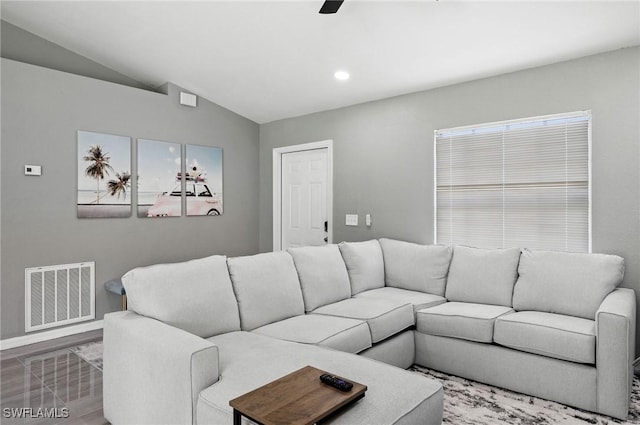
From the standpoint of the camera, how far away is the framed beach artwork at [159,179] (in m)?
4.48

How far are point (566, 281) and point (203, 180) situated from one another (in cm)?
400

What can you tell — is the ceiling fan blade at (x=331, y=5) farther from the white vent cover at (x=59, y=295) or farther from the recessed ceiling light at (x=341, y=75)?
the white vent cover at (x=59, y=295)

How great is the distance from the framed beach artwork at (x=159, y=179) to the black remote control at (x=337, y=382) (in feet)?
11.7

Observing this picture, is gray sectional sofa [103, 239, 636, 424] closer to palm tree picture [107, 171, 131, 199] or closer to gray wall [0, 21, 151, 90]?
palm tree picture [107, 171, 131, 199]

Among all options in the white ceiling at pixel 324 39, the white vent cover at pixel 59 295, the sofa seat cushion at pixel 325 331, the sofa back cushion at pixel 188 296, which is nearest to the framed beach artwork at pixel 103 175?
the white vent cover at pixel 59 295

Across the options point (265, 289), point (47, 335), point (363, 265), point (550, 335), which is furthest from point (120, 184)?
point (550, 335)

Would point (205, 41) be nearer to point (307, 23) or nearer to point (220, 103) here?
point (307, 23)

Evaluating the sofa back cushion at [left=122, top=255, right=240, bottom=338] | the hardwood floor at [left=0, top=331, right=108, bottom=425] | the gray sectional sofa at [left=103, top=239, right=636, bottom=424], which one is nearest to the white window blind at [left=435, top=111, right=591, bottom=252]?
the gray sectional sofa at [left=103, top=239, right=636, bottom=424]

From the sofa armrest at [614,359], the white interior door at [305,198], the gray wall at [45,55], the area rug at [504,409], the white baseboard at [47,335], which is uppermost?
the gray wall at [45,55]

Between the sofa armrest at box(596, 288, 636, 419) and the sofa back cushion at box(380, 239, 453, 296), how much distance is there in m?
1.36

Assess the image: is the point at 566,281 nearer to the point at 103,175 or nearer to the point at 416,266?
the point at 416,266

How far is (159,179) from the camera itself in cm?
462

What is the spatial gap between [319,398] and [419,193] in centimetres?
303

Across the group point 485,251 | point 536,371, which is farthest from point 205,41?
point 536,371
